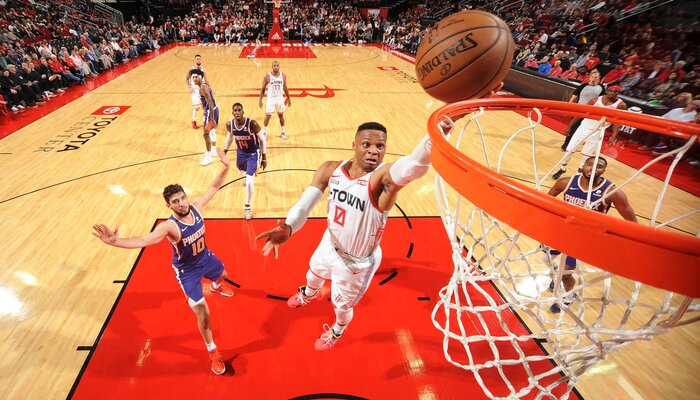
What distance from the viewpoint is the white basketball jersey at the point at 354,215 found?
263cm

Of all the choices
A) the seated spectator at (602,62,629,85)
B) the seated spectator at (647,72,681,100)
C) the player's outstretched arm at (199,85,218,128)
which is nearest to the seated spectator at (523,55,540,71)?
the seated spectator at (602,62,629,85)

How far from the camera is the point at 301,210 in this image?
2549 millimetres

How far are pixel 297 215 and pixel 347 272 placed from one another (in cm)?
69

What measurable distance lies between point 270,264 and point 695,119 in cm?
828

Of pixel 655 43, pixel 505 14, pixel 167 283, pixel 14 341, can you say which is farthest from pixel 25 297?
pixel 505 14

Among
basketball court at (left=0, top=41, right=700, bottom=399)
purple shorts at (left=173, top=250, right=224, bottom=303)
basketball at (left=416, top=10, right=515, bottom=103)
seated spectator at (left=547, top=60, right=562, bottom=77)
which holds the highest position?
basketball at (left=416, top=10, right=515, bottom=103)

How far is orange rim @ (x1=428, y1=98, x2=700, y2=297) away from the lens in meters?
1.10

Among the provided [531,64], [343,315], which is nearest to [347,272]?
[343,315]

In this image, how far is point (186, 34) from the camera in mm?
23250

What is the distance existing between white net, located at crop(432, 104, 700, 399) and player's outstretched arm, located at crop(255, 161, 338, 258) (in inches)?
34.8

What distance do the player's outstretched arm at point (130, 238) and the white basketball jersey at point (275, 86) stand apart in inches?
222

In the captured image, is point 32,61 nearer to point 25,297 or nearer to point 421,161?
point 25,297

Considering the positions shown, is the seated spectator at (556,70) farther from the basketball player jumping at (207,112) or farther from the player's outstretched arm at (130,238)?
the player's outstretched arm at (130,238)

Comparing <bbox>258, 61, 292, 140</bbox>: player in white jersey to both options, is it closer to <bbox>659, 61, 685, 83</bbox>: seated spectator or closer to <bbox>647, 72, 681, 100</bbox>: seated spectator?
<bbox>647, 72, 681, 100</bbox>: seated spectator
